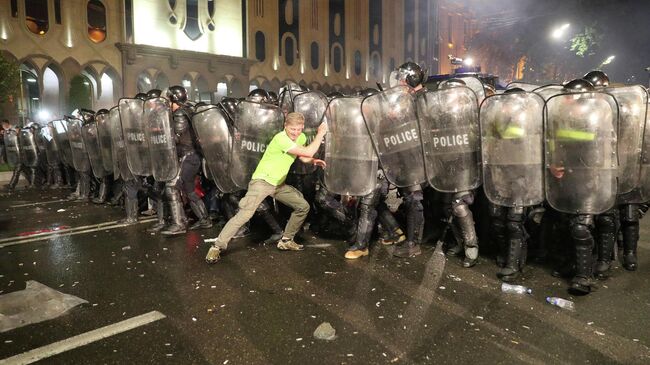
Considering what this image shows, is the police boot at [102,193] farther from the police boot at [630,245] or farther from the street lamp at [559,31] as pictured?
the street lamp at [559,31]

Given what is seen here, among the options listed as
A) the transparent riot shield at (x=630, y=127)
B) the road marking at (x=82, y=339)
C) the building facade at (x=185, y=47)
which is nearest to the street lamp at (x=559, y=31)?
the building facade at (x=185, y=47)

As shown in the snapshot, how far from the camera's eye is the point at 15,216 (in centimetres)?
789

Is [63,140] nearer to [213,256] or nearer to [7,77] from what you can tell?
[213,256]

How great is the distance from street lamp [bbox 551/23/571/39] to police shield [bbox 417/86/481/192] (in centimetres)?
1935

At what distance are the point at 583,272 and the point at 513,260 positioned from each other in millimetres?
586

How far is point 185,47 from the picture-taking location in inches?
921

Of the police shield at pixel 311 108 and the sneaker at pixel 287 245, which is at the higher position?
the police shield at pixel 311 108

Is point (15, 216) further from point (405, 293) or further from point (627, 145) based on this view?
point (627, 145)

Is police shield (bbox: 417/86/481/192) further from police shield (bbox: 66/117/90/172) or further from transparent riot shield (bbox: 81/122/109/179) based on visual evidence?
police shield (bbox: 66/117/90/172)

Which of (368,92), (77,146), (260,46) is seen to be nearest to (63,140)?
(77,146)

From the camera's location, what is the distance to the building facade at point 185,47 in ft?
62.7

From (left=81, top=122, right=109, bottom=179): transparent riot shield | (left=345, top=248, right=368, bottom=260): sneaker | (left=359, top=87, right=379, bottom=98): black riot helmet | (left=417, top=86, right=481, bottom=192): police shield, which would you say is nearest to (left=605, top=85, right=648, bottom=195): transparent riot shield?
(left=417, top=86, right=481, bottom=192): police shield

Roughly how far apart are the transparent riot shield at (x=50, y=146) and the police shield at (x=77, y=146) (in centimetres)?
148

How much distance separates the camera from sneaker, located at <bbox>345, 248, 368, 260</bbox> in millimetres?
4973
